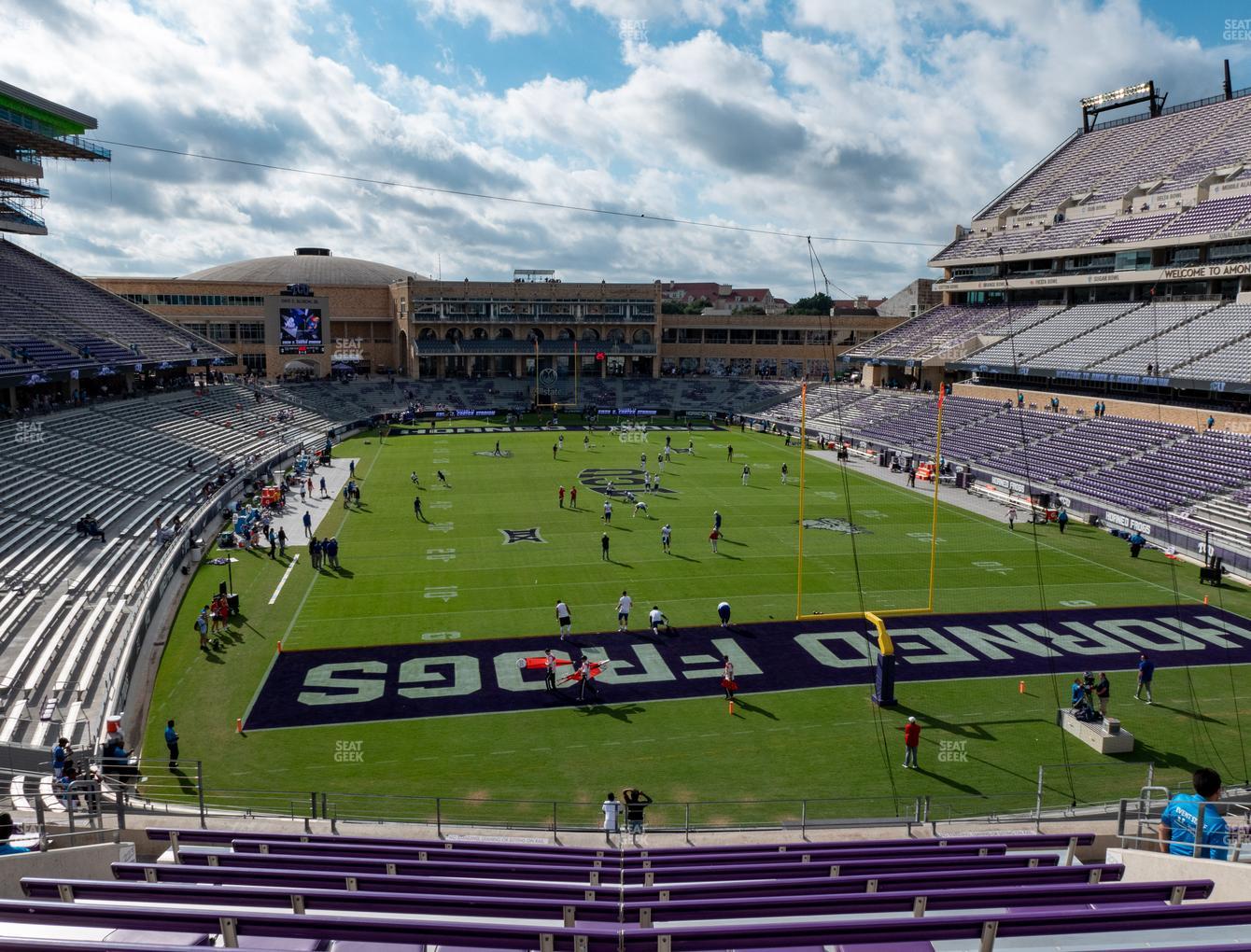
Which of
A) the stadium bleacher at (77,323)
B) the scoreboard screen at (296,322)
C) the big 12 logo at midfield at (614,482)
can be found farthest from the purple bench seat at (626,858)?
the scoreboard screen at (296,322)

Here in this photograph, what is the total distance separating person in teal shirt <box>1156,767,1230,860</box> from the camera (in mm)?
8133

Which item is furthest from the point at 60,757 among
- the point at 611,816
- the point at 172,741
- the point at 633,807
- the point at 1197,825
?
the point at 1197,825

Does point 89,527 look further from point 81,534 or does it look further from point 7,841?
point 7,841

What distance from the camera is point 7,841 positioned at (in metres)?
8.91

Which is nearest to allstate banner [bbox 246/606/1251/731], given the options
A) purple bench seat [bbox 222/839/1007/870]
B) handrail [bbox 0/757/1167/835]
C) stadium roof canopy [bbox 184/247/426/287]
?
handrail [bbox 0/757/1167/835]

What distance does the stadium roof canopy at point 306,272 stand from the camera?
99.4m

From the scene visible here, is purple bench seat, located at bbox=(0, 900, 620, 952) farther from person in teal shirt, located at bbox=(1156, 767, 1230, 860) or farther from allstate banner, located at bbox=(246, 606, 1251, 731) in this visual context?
allstate banner, located at bbox=(246, 606, 1251, 731)

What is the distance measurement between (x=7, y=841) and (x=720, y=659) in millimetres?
14683

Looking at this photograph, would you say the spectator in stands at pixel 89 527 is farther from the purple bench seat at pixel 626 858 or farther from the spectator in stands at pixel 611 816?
the spectator in stands at pixel 611 816

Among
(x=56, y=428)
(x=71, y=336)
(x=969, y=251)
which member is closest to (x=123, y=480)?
(x=56, y=428)

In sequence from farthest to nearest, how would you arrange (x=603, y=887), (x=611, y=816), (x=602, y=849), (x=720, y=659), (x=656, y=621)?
1. (x=656, y=621)
2. (x=720, y=659)
3. (x=611, y=816)
4. (x=602, y=849)
5. (x=603, y=887)

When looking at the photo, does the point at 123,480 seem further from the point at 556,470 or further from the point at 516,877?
the point at 516,877

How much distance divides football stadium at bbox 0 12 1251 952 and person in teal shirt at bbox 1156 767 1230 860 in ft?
0.23

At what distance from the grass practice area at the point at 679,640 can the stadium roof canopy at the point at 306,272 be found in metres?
67.8
